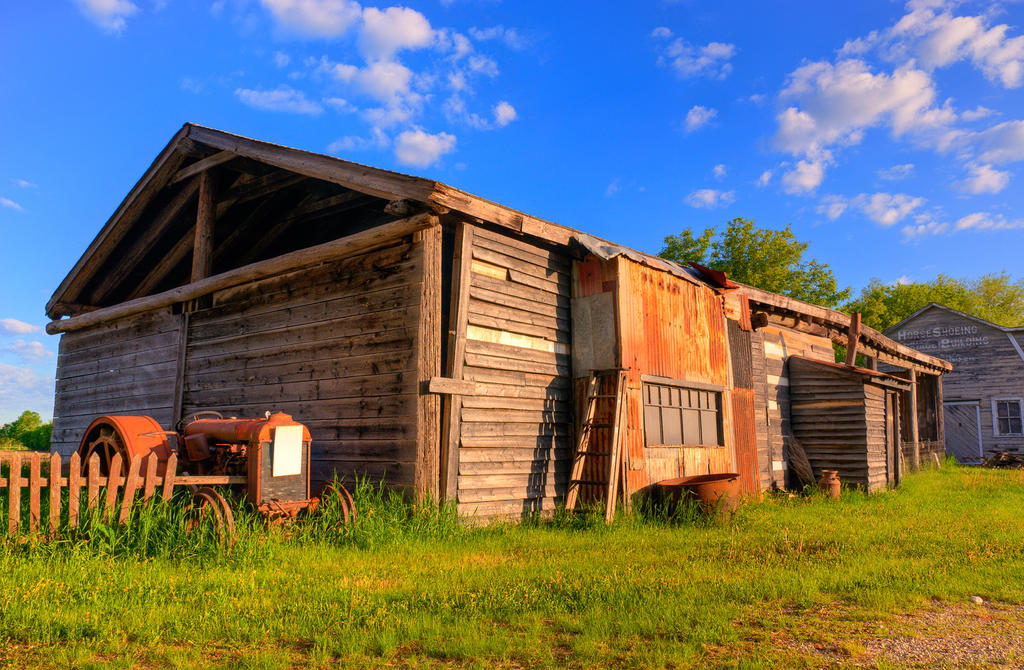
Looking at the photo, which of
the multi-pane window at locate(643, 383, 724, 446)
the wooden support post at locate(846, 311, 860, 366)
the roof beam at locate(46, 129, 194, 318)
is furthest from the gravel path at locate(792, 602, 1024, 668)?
the roof beam at locate(46, 129, 194, 318)

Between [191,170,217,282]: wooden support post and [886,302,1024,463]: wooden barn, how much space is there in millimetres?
23520

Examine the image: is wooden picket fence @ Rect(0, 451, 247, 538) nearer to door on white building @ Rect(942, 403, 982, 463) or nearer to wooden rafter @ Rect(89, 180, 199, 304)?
wooden rafter @ Rect(89, 180, 199, 304)

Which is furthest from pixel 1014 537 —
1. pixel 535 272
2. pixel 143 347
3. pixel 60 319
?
pixel 60 319

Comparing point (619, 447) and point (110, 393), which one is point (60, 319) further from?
point (619, 447)

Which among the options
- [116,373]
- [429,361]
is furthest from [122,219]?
[429,361]

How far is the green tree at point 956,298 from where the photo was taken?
47031mm

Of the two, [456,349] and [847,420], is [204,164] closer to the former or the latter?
[456,349]

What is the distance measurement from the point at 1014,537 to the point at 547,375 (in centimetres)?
584

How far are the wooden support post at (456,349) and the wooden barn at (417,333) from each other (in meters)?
0.03

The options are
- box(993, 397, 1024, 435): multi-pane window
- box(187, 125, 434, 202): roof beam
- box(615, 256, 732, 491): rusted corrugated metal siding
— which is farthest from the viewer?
box(993, 397, 1024, 435): multi-pane window

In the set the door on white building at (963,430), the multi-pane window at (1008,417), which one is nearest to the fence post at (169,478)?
the door on white building at (963,430)

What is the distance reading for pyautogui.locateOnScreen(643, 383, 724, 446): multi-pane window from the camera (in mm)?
10180

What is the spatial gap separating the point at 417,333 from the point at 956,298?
51546 millimetres

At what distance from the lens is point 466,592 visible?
5.26 meters
